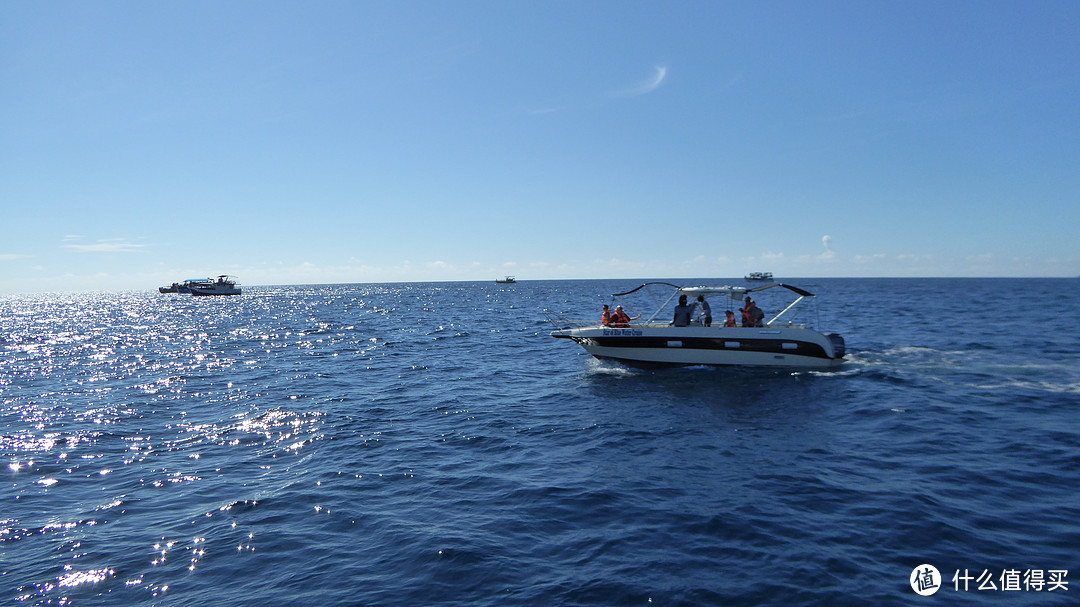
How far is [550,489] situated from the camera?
1000 cm

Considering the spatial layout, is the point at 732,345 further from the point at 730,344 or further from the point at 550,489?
the point at 550,489

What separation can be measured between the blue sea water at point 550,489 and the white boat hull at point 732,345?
601 mm

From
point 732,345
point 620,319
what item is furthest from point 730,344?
point 620,319

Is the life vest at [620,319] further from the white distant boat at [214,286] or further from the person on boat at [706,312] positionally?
the white distant boat at [214,286]

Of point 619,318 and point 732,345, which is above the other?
point 619,318

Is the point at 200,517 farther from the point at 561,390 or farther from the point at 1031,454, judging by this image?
the point at 1031,454

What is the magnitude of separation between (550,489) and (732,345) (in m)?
13.6

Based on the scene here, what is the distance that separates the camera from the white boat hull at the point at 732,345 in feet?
69.8

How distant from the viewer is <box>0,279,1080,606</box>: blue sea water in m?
6.96

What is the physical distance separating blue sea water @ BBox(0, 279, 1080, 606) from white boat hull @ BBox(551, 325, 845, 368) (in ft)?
1.97

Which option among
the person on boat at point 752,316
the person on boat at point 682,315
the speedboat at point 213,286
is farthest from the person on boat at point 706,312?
the speedboat at point 213,286

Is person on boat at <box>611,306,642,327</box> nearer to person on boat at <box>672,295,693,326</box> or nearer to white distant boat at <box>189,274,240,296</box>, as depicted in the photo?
person on boat at <box>672,295,693,326</box>

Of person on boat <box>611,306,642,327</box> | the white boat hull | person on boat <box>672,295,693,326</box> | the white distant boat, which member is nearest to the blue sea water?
the white boat hull

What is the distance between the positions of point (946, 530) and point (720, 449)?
14.8ft
